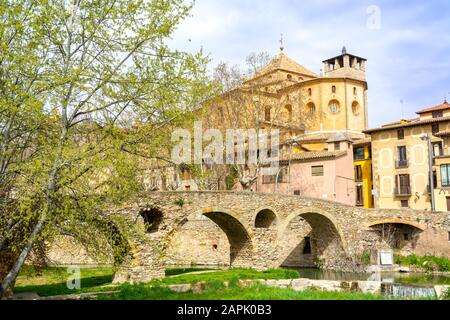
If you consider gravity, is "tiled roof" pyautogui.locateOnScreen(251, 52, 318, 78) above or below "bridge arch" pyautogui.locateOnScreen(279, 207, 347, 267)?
above

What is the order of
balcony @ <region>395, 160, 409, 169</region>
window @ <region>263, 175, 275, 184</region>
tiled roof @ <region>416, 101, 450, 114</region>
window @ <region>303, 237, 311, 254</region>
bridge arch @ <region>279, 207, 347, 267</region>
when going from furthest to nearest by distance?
window @ <region>263, 175, 275, 184</region>, tiled roof @ <region>416, 101, 450, 114</region>, balcony @ <region>395, 160, 409, 169</region>, window @ <region>303, 237, 311, 254</region>, bridge arch @ <region>279, 207, 347, 267</region>

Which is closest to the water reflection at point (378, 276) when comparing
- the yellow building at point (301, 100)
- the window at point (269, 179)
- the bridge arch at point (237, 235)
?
the bridge arch at point (237, 235)

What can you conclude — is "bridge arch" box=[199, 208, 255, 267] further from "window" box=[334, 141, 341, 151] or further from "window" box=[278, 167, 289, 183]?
"window" box=[334, 141, 341, 151]

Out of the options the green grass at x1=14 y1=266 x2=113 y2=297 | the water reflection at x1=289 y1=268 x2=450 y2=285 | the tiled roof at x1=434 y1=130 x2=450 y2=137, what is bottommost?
the water reflection at x1=289 y1=268 x2=450 y2=285

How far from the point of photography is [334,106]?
181 ft

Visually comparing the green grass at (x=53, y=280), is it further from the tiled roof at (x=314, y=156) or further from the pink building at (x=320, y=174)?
the tiled roof at (x=314, y=156)

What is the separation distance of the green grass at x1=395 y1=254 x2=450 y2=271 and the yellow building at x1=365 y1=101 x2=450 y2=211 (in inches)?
321

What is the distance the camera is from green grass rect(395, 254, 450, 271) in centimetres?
3266

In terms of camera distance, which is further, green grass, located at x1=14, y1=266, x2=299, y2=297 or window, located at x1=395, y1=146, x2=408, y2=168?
window, located at x1=395, y1=146, x2=408, y2=168

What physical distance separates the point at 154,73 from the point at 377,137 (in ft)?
121

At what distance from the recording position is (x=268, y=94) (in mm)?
39469

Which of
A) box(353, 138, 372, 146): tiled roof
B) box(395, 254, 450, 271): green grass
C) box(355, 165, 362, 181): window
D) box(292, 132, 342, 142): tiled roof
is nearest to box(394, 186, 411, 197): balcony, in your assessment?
box(355, 165, 362, 181): window
